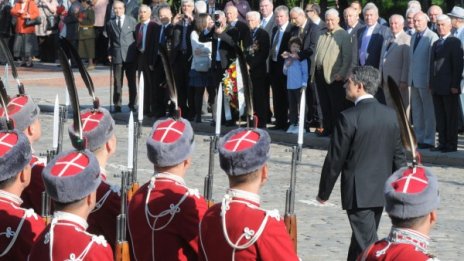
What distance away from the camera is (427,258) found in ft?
19.6

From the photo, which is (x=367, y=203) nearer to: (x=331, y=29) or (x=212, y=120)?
(x=331, y=29)

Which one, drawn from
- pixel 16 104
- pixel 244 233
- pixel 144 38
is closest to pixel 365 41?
pixel 144 38

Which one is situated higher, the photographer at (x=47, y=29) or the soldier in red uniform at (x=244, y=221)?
the soldier in red uniform at (x=244, y=221)

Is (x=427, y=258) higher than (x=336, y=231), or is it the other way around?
(x=427, y=258)

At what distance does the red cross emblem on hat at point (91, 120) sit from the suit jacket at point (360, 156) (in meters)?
2.26

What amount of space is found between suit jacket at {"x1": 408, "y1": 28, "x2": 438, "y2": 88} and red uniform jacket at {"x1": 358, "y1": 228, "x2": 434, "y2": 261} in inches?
476

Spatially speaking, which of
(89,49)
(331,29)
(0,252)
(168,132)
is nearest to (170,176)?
(168,132)

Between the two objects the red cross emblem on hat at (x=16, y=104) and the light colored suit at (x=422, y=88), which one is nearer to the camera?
the red cross emblem on hat at (x=16, y=104)

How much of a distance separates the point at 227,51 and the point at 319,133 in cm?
206

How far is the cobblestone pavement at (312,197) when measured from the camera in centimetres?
1212

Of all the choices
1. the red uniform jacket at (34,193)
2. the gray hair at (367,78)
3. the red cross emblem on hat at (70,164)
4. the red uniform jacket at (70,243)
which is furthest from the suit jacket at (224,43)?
the red uniform jacket at (70,243)

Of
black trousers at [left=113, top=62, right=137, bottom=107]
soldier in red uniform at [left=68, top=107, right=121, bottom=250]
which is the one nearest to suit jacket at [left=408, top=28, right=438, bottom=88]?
black trousers at [left=113, top=62, right=137, bottom=107]

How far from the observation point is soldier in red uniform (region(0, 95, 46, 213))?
866 centimetres

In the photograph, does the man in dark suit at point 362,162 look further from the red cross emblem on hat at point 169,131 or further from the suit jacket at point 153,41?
the suit jacket at point 153,41
